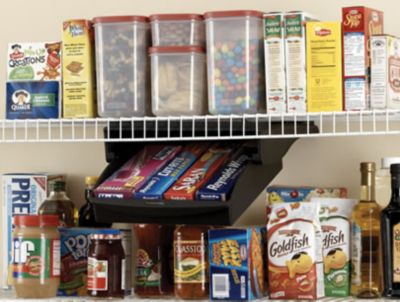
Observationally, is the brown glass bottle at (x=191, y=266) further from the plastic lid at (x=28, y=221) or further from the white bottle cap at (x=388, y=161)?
the white bottle cap at (x=388, y=161)

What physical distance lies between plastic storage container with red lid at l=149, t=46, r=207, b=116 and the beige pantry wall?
1.30 ft

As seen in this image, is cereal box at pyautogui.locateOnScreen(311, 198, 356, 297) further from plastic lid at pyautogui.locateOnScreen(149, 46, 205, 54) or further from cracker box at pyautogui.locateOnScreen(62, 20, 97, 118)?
cracker box at pyautogui.locateOnScreen(62, 20, 97, 118)

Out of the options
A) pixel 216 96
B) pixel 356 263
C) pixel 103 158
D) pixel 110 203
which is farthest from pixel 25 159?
pixel 356 263

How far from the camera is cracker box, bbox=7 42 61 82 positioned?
2596mm

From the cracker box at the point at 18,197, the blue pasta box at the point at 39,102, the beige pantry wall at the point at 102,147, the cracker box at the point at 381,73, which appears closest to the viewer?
the cracker box at the point at 381,73

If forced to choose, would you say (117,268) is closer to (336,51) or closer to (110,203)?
(110,203)

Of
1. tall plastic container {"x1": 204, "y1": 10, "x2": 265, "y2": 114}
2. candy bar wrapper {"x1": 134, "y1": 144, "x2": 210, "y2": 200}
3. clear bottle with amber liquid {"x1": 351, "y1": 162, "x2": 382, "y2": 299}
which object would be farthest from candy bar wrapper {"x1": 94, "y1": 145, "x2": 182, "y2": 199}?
clear bottle with amber liquid {"x1": 351, "y1": 162, "x2": 382, "y2": 299}

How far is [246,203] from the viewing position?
8.11ft

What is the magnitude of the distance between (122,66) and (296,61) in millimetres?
431

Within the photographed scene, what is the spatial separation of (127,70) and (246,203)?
0.44 metres

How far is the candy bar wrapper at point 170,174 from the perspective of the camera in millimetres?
2453

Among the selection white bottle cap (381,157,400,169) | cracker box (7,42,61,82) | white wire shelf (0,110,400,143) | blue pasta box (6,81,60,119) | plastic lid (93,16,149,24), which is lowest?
white bottle cap (381,157,400,169)

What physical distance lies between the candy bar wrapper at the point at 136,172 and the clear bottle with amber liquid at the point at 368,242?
1.61 feet

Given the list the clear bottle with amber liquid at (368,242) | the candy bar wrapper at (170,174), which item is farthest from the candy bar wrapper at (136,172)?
the clear bottle with amber liquid at (368,242)
